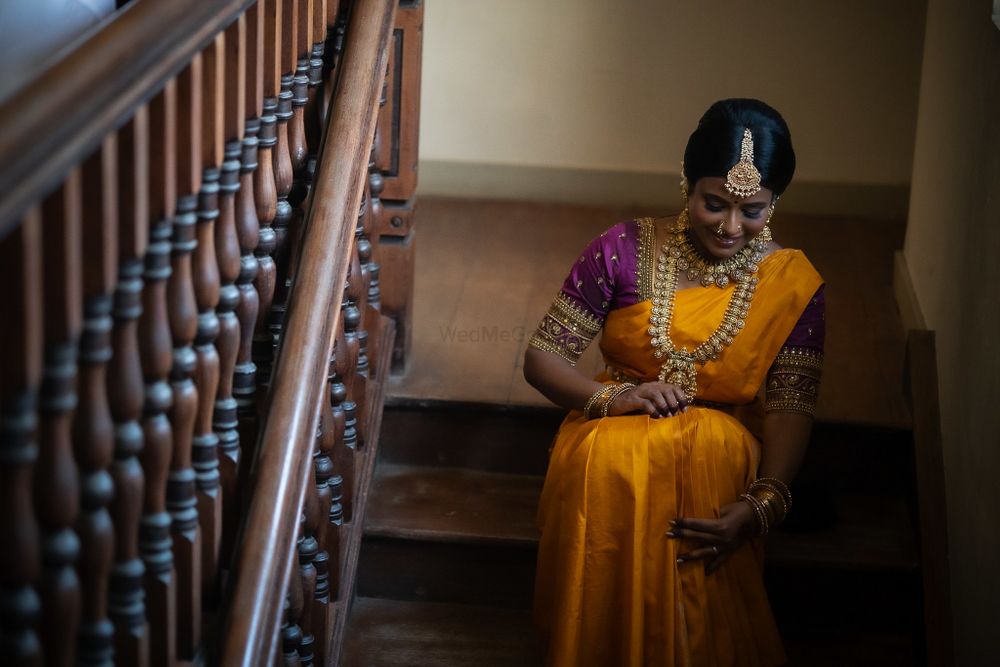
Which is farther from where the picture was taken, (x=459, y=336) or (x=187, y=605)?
(x=459, y=336)

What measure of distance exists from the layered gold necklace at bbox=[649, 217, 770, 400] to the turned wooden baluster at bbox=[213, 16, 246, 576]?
1.00m

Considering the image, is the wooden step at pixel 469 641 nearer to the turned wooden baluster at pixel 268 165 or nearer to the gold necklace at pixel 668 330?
the gold necklace at pixel 668 330

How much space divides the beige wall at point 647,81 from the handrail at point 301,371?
2349 mm

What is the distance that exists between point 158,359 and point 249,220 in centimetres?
35

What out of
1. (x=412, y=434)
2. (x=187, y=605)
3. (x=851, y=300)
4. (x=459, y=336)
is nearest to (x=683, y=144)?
(x=851, y=300)

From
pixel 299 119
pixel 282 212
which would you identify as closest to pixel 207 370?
pixel 282 212

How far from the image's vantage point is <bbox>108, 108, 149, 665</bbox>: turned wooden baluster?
5.09 ft

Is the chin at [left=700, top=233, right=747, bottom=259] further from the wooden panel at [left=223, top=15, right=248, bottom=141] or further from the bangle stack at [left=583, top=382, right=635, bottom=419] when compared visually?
the wooden panel at [left=223, top=15, right=248, bottom=141]

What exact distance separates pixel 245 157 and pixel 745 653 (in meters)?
1.38

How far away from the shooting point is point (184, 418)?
1734 millimetres

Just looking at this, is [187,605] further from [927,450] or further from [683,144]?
[683,144]

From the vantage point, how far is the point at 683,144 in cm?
469

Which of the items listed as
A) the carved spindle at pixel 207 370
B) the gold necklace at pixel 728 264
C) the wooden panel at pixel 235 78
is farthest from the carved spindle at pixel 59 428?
the gold necklace at pixel 728 264

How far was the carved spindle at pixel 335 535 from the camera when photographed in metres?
2.48
